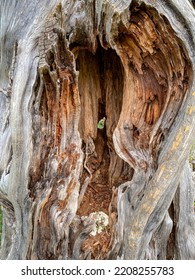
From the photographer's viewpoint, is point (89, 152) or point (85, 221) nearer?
point (85, 221)

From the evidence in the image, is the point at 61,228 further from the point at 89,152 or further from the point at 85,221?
the point at 89,152

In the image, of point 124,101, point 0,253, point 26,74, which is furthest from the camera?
point 0,253

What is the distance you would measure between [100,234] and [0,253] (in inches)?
24.2

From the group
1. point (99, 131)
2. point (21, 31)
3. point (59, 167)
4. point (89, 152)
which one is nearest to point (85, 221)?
point (59, 167)

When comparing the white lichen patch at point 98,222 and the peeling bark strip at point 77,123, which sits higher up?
the peeling bark strip at point 77,123

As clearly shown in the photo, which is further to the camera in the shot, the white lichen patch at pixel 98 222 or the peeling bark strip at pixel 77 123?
the white lichen patch at pixel 98 222

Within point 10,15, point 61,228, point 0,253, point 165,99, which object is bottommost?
point 0,253

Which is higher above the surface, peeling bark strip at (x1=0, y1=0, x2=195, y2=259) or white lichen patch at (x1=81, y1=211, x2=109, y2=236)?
peeling bark strip at (x1=0, y1=0, x2=195, y2=259)

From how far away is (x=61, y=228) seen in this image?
1.64m

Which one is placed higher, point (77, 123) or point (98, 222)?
point (77, 123)

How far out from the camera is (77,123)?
171cm

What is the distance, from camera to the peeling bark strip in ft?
4.94

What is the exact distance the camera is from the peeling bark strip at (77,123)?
4.94ft

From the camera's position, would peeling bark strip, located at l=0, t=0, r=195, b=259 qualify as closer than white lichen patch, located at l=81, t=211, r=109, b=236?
Yes
